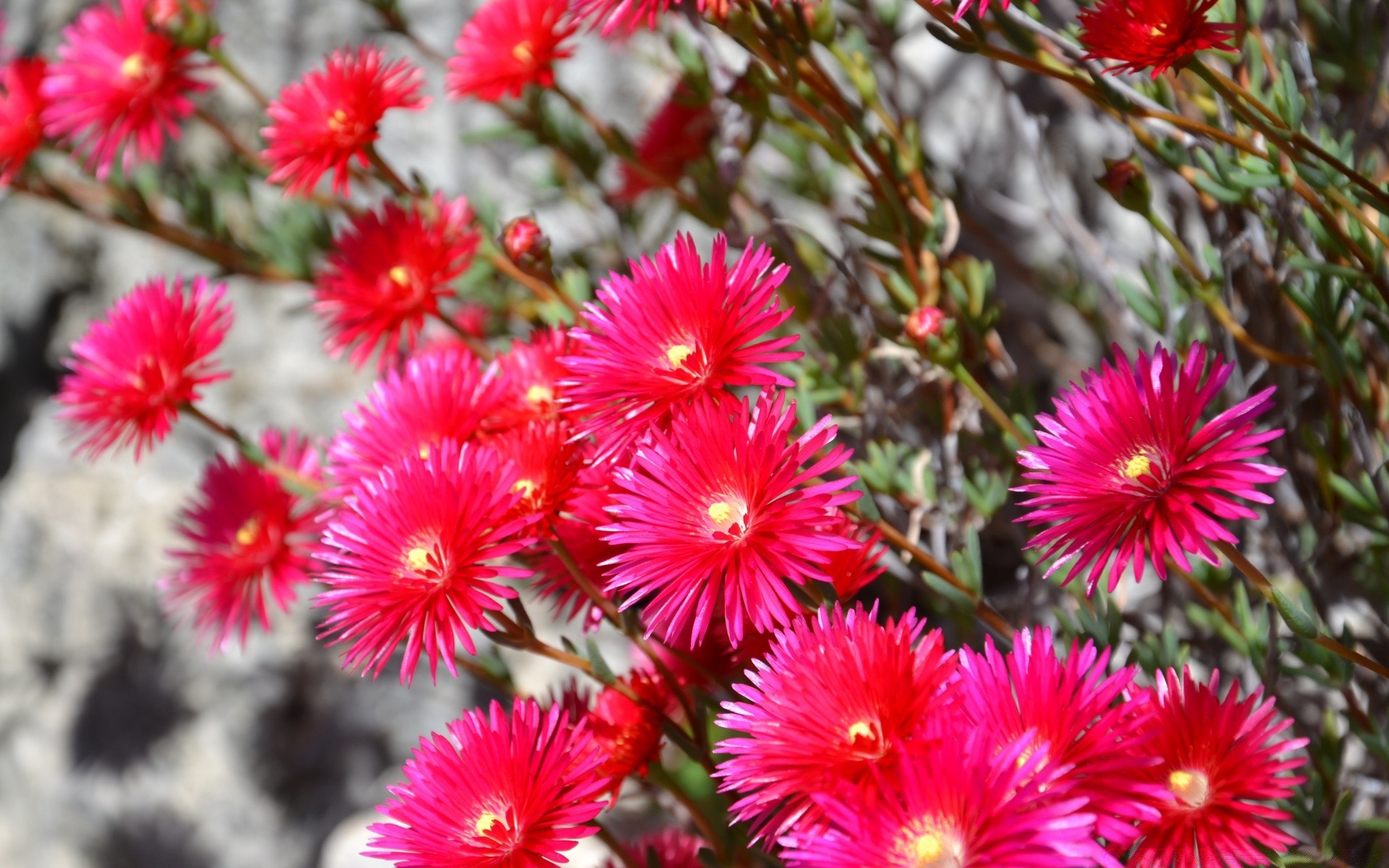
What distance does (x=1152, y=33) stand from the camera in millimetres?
502

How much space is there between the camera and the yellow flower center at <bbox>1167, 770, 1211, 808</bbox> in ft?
1.46

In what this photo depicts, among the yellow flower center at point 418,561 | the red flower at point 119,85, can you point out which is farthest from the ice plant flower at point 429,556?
the red flower at point 119,85

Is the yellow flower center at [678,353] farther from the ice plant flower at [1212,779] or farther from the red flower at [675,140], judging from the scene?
the red flower at [675,140]

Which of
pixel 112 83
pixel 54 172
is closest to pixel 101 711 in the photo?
pixel 54 172

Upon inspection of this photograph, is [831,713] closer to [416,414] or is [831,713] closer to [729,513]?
[729,513]

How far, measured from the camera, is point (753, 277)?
50 cm

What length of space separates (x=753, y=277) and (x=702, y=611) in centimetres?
16

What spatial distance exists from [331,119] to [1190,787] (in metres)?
0.65

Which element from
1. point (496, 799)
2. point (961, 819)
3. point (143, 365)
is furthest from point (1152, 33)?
point (143, 365)

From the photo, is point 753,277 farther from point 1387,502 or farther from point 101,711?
point 101,711

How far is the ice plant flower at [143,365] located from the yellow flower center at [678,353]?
392 millimetres

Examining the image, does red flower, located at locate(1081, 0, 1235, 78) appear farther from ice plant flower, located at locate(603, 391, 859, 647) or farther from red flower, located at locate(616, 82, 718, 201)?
red flower, located at locate(616, 82, 718, 201)

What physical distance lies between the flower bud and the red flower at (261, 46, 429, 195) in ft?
1.54

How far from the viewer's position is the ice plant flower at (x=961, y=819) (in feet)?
1.19
